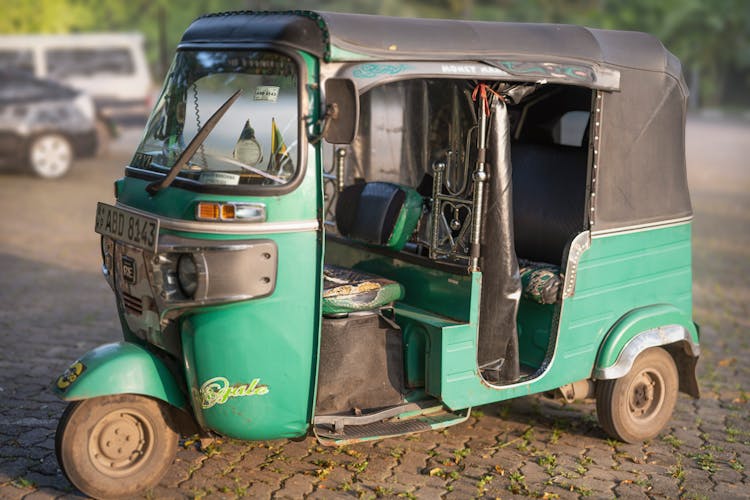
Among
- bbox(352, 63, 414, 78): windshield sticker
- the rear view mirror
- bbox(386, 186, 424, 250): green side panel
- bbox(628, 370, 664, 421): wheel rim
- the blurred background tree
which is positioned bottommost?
bbox(628, 370, 664, 421): wheel rim

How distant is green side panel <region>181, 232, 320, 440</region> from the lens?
432cm

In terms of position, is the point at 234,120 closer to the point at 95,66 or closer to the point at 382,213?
the point at 382,213

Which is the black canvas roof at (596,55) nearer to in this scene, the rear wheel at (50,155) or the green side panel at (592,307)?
the green side panel at (592,307)

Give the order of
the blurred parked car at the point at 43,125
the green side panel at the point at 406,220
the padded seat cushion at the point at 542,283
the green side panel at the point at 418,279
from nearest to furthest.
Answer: the green side panel at the point at 418,279, the padded seat cushion at the point at 542,283, the green side panel at the point at 406,220, the blurred parked car at the point at 43,125

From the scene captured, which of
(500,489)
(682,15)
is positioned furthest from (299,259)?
(682,15)

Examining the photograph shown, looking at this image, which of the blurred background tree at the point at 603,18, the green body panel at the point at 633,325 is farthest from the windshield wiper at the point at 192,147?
the blurred background tree at the point at 603,18

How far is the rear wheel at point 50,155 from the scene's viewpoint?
50.2ft

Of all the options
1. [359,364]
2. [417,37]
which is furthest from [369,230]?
[417,37]

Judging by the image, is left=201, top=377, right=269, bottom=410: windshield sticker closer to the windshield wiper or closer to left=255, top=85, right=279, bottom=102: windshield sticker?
the windshield wiper

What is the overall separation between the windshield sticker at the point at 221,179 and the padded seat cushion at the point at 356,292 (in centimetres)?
78

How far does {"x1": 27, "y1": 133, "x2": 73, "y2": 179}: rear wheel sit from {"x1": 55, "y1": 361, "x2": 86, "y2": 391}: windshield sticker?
1175cm

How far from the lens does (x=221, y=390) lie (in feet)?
14.3

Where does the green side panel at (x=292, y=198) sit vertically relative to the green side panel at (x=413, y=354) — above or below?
above

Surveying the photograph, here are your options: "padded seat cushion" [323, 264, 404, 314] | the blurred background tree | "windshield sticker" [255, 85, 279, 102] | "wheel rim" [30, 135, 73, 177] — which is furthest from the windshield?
the blurred background tree
